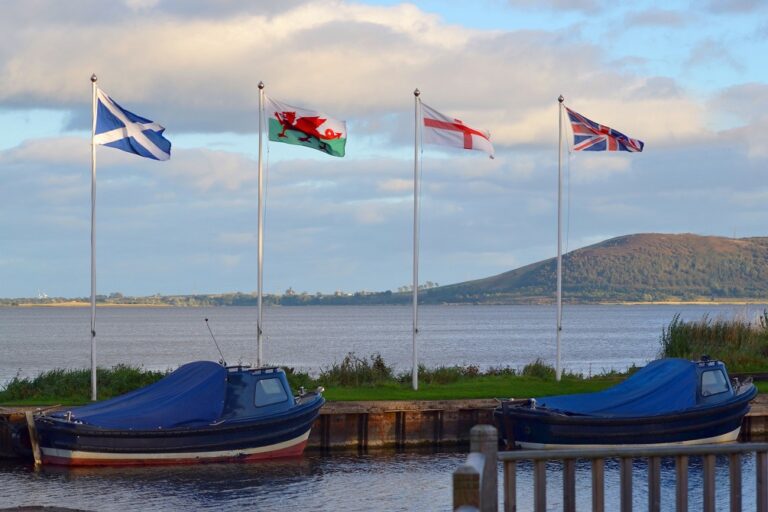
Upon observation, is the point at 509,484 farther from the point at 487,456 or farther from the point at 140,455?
the point at 140,455

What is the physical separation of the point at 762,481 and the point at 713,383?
19.9 meters

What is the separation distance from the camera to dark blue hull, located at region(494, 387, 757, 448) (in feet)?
93.4

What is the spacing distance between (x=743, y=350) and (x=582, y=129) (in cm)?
1290

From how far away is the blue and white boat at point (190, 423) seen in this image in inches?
1073

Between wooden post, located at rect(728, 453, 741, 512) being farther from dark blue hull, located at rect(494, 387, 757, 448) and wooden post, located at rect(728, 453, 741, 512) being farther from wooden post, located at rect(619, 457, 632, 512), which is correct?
dark blue hull, located at rect(494, 387, 757, 448)

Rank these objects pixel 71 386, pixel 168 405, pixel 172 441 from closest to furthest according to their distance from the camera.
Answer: pixel 172 441, pixel 168 405, pixel 71 386

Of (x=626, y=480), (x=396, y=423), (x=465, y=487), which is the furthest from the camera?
(x=396, y=423)

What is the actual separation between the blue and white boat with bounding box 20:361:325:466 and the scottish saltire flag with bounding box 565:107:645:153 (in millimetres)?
11152

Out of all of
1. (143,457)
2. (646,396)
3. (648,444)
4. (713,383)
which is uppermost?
(713,383)

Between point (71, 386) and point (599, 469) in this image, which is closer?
point (599, 469)

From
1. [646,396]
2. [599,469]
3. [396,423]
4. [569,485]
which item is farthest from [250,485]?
[599,469]

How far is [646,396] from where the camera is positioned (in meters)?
29.7

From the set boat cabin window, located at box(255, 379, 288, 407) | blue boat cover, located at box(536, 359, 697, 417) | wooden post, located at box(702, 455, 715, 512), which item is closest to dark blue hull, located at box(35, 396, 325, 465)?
boat cabin window, located at box(255, 379, 288, 407)

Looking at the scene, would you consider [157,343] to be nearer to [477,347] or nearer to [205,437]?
[477,347]
